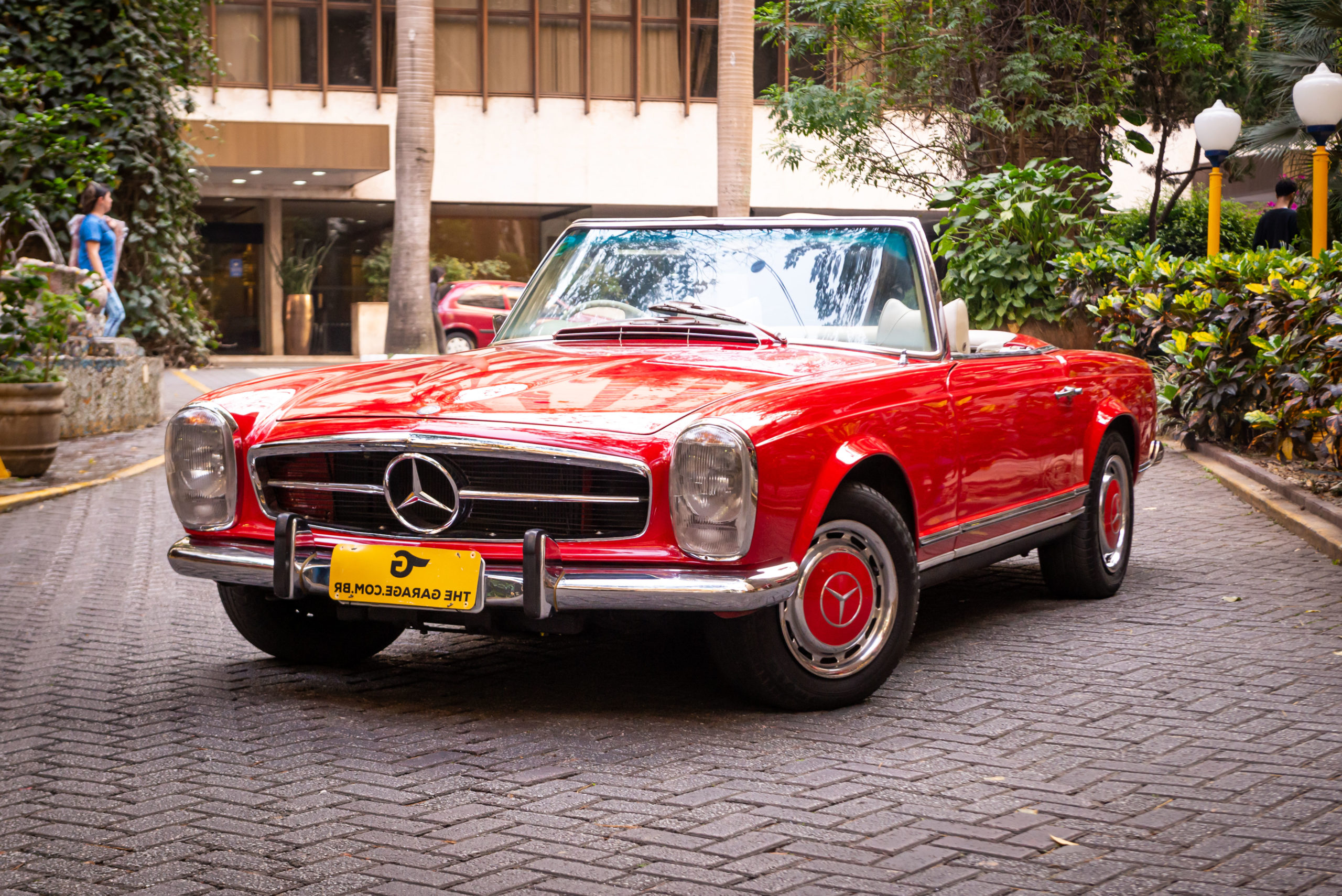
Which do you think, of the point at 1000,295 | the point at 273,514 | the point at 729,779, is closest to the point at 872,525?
the point at 729,779

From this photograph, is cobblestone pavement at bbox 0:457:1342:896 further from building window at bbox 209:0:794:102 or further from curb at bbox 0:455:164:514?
building window at bbox 209:0:794:102

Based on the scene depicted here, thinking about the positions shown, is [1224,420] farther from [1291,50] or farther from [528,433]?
[1291,50]


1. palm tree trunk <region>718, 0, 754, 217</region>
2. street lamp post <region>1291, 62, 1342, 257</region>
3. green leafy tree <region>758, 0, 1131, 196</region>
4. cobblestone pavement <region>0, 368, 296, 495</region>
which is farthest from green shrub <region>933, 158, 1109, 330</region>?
cobblestone pavement <region>0, 368, 296, 495</region>

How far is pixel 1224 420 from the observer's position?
11680 millimetres

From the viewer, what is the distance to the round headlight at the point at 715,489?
4102 mm

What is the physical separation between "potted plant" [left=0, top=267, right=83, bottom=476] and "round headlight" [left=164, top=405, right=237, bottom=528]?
5669 mm

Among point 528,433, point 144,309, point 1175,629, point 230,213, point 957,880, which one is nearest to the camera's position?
point 957,880

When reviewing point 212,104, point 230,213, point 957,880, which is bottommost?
point 957,880

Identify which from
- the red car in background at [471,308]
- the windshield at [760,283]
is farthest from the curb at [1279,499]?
the red car in background at [471,308]

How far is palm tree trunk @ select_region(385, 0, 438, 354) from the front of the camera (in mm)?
23047

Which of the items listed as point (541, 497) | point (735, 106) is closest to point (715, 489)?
point (541, 497)

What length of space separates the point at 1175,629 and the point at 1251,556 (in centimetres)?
197

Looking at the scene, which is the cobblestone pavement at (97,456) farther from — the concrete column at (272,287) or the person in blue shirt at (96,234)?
the concrete column at (272,287)

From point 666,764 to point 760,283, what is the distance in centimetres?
209
